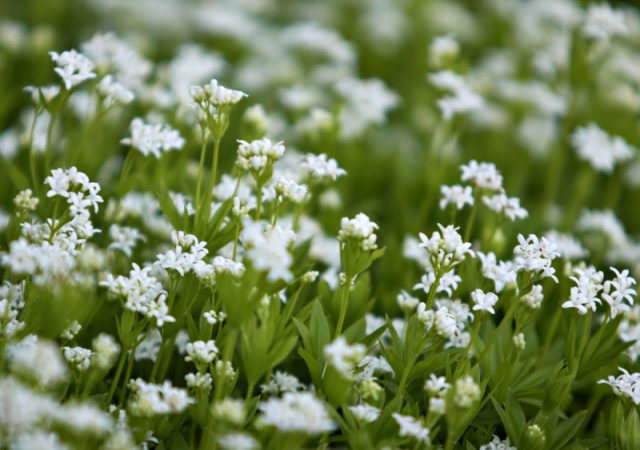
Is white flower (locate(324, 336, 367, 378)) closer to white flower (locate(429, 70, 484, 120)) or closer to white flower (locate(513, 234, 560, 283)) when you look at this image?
white flower (locate(513, 234, 560, 283))

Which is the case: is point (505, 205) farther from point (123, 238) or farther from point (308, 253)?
point (123, 238)

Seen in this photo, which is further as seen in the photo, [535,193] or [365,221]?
[535,193]

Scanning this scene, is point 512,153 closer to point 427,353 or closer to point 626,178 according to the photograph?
point 626,178

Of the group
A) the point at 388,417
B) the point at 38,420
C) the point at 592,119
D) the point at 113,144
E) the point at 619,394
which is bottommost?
the point at 38,420

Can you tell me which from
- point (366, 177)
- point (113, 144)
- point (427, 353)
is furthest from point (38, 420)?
point (366, 177)

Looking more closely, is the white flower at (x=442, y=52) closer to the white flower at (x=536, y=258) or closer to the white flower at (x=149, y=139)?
the white flower at (x=149, y=139)

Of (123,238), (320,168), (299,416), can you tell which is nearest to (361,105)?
(320,168)

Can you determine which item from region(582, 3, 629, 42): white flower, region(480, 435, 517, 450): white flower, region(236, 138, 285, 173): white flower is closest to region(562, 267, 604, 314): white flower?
region(480, 435, 517, 450): white flower
